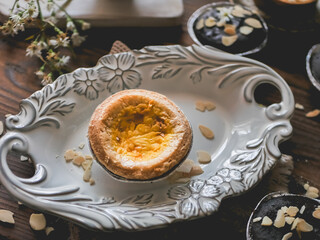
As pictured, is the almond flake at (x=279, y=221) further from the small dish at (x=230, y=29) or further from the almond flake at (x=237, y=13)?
the almond flake at (x=237, y=13)

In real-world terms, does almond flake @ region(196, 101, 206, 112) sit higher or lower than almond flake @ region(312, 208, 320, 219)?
higher

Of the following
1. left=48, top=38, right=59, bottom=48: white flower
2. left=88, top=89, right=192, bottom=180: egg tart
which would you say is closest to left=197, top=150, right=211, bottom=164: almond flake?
left=88, top=89, right=192, bottom=180: egg tart

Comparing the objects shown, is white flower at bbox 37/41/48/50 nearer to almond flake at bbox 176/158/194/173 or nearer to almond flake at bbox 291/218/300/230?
almond flake at bbox 176/158/194/173

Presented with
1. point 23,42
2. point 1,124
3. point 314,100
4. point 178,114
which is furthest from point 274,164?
point 23,42

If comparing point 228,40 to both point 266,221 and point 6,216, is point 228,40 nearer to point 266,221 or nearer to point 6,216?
point 266,221

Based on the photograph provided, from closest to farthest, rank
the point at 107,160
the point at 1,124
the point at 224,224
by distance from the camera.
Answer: the point at 107,160
the point at 224,224
the point at 1,124

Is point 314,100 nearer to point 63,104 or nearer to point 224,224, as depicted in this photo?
point 224,224

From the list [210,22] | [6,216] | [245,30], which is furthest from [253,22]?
[6,216]
